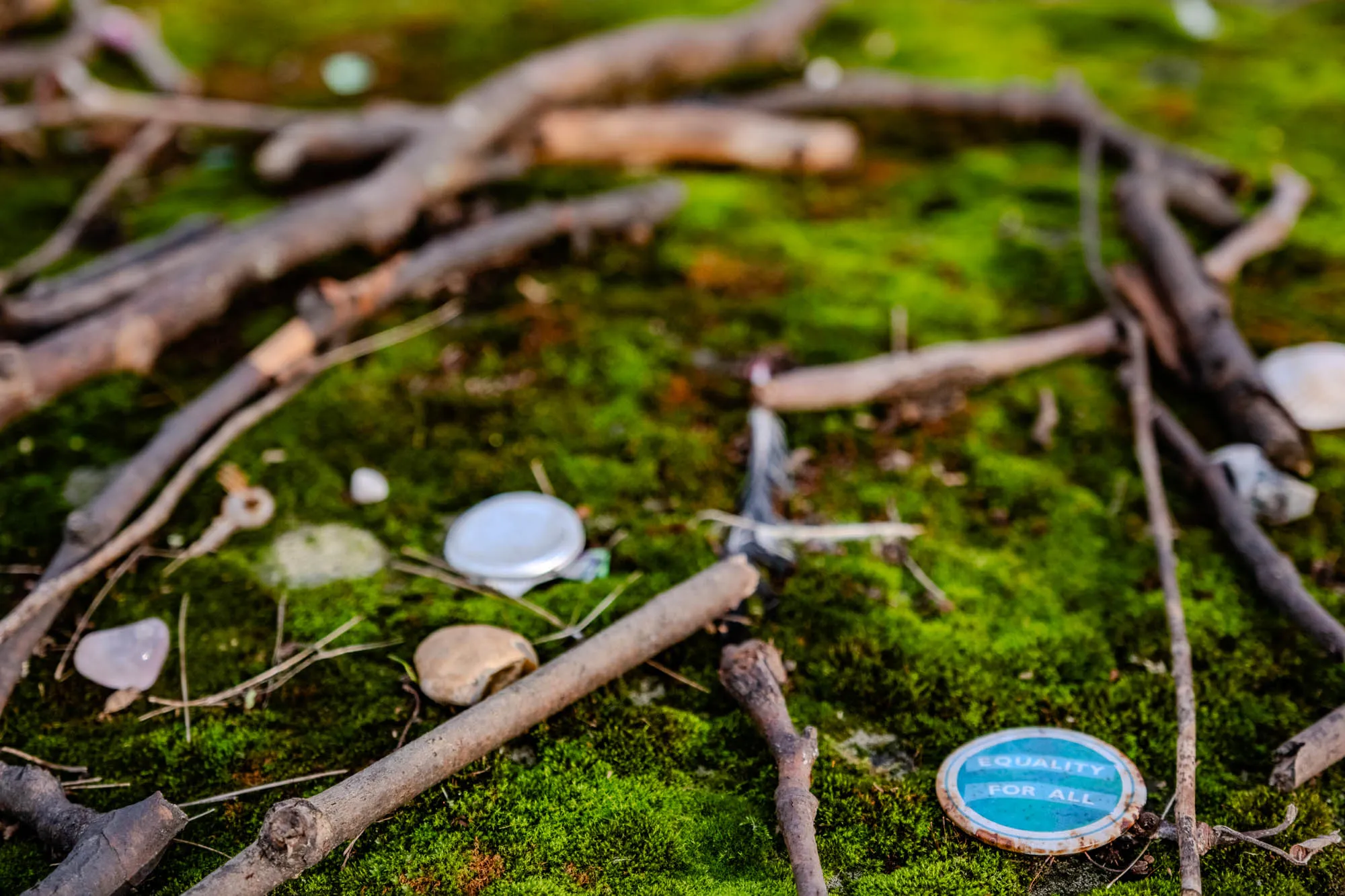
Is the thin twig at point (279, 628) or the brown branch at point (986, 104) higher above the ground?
the brown branch at point (986, 104)

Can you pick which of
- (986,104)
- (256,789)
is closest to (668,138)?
(986,104)

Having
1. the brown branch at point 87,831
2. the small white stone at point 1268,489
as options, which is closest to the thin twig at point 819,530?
the small white stone at point 1268,489

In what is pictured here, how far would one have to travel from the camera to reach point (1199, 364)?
457cm

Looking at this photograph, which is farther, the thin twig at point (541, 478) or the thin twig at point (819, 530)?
the thin twig at point (541, 478)

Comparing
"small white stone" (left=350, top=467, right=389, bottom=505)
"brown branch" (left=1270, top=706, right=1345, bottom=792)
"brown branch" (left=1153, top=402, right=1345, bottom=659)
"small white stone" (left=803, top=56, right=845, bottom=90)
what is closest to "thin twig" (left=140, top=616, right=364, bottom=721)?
"small white stone" (left=350, top=467, right=389, bottom=505)

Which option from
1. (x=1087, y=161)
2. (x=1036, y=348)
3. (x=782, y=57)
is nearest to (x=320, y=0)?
(x=782, y=57)

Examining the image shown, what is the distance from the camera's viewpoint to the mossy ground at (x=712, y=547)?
113 inches

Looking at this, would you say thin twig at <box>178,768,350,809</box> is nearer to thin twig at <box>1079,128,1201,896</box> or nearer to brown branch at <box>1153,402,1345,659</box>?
thin twig at <box>1079,128,1201,896</box>

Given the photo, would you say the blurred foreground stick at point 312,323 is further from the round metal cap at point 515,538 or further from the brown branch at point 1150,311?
the brown branch at point 1150,311

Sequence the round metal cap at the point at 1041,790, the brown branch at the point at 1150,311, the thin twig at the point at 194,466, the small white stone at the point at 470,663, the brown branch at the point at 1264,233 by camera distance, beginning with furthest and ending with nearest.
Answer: the brown branch at the point at 1264,233, the brown branch at the point at 1150,311, the thin twig at the point at 194,466, the small white stone at the point at 470,663, the round metal cap at the point at 1041,790

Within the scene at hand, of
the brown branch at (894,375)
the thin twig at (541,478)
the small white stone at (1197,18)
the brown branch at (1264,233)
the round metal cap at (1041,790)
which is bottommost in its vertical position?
the round metal cap at (1041,790)

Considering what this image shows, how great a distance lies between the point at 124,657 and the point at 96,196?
3.85 m

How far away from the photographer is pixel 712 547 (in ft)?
12.5

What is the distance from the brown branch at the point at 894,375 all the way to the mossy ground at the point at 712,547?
0.13m
